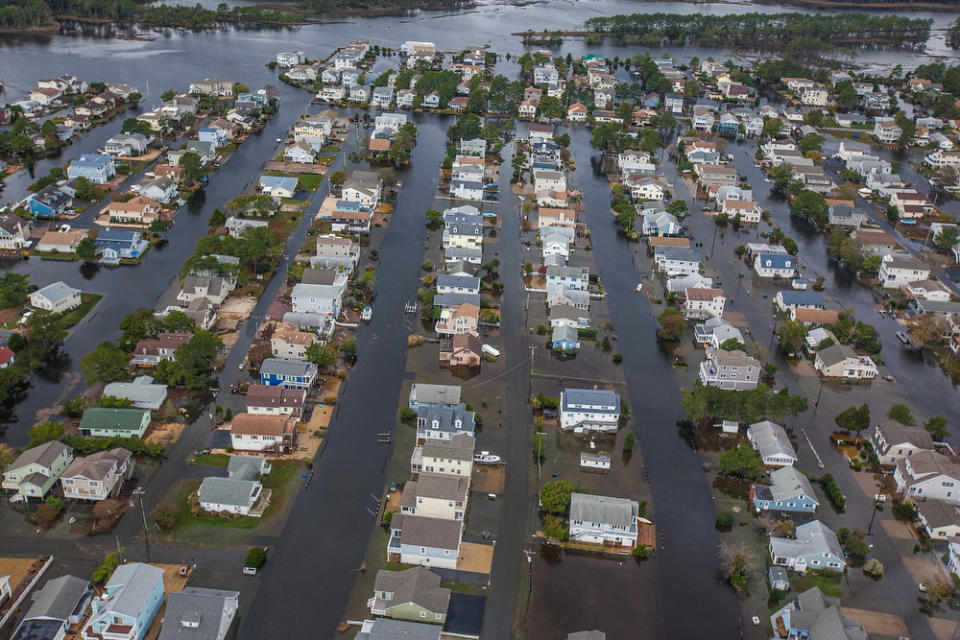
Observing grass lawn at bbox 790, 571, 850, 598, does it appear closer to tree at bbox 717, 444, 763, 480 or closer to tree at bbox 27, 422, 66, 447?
tree at bbox 717, 444, 763, 480

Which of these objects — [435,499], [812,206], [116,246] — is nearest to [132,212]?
[116,246]

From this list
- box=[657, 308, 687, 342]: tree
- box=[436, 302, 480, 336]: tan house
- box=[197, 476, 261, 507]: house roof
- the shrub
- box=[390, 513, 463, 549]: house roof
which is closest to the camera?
the shrub

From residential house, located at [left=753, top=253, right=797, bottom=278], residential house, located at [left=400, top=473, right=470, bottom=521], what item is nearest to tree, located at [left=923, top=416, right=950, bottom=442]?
residential house, located at [left=753, top=253, right=797, bottom=278]

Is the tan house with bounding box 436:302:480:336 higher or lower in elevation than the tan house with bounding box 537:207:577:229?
lower

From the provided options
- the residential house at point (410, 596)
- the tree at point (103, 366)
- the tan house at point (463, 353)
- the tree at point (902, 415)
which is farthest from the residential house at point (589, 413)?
the tree at point (103, 366)

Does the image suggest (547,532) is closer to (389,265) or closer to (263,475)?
(263,475)

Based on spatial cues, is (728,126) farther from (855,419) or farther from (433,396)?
(433,396)

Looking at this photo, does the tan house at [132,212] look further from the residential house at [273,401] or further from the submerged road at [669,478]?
the submerged road at [669,478]
